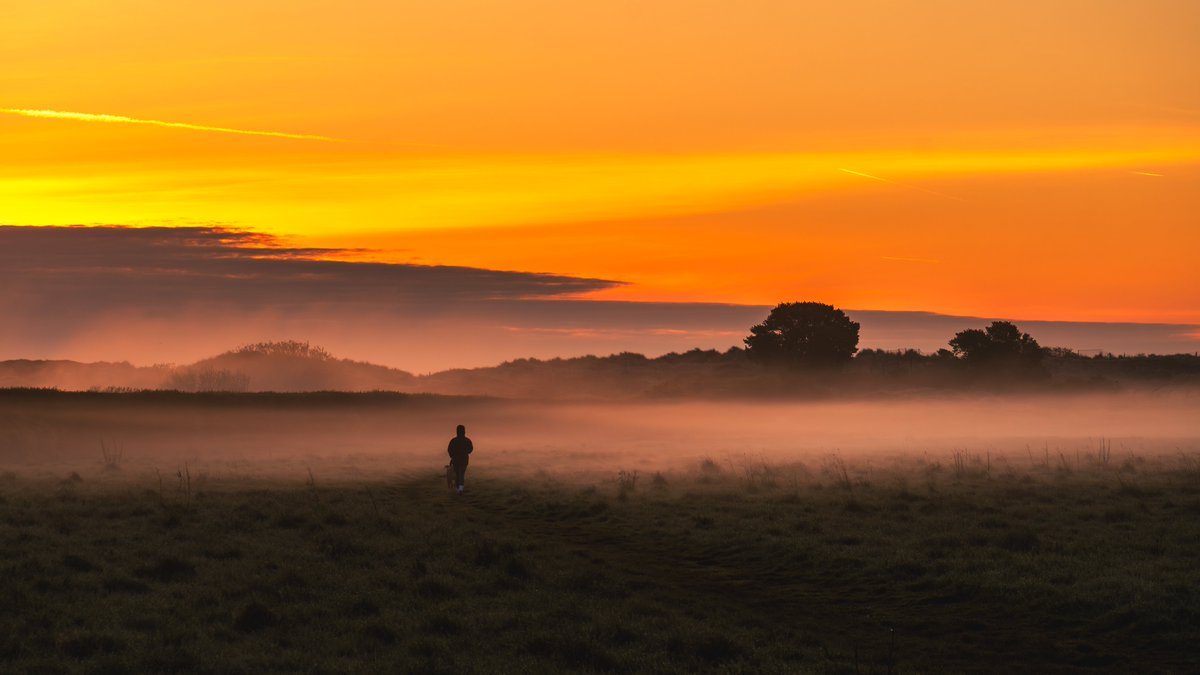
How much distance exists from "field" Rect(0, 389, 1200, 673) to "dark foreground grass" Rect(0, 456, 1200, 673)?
6 centimetres

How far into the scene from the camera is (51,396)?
8012 centimetres

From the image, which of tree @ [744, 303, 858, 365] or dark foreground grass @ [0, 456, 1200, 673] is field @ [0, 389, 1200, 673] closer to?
dark foreground grass @ [0, 456, 1200, 673]

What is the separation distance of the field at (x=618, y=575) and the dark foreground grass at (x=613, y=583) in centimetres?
6

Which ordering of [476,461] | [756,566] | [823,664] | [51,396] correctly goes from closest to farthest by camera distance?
[823,664]
[756,566]
[476,461]
[51,396]

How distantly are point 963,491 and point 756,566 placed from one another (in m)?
12.2

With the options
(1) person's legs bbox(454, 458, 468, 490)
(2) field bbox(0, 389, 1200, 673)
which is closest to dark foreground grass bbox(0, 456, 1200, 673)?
(2) field bbox(0, 389, 1200, 673)

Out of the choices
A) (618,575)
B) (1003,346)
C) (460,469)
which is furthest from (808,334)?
(618,575)

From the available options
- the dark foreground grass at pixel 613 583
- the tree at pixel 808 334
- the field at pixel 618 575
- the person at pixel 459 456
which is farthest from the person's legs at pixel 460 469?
the tree at pixel 808 334

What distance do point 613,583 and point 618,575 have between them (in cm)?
139

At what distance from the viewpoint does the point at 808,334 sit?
400 feet

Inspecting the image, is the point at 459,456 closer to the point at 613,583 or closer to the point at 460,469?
the point at 460,469

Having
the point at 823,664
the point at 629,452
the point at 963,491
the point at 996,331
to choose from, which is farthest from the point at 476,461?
the point at 996,331

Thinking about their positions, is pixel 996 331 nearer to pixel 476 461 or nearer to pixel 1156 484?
pixel 476 461

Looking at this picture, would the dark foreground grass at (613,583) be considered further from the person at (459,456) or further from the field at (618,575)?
the person at (459,456)
